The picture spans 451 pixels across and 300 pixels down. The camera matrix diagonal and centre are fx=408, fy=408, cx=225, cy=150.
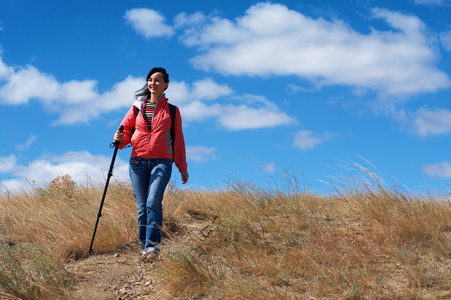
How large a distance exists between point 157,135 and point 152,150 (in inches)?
8.6

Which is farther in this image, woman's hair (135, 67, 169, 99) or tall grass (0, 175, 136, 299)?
woman's hair (135, 67, 169, 99)

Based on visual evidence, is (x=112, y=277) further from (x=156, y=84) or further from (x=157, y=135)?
(x=156, y=84)

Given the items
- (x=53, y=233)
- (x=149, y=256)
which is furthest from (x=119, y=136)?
(x=53, y=233)

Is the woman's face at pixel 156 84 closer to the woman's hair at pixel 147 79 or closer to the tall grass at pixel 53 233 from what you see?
the woman's hair at pixel 147 79

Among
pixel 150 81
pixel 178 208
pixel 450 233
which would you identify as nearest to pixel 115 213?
pixel 178 208

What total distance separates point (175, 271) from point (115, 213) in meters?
3.23

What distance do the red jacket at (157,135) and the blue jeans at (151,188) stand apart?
119 mm

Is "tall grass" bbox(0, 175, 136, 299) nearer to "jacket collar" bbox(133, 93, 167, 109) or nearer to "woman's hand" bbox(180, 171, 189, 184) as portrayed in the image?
"woman's hand" bbox(180, 171, 189, 184)

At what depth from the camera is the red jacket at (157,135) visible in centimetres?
562

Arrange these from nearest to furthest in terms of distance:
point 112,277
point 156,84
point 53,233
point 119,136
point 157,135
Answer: point 112,277 → point 157,135 → point 156,84 → point 119,136 → point 53,233

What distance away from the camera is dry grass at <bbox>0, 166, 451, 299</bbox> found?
171 inches

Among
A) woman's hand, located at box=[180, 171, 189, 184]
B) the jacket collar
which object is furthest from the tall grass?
the jacket collar

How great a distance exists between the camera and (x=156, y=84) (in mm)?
5875

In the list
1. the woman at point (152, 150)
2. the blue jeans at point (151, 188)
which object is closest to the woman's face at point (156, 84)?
the woman at point (152, 150)
